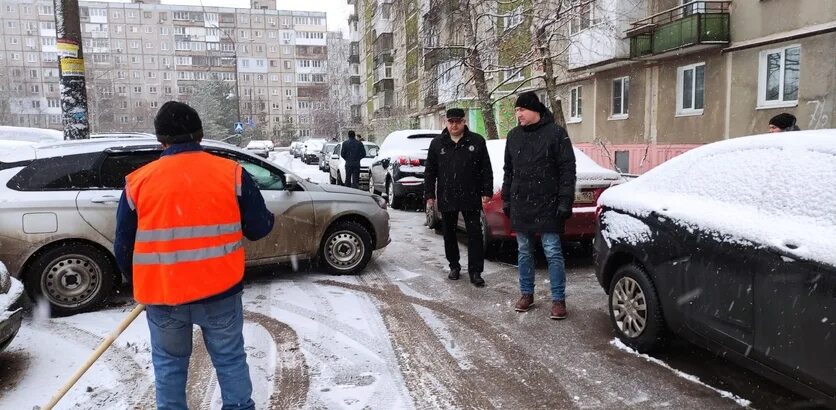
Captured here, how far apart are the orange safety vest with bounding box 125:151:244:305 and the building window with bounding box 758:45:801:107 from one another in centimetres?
1500

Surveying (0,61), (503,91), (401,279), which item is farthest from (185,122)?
(0,61)

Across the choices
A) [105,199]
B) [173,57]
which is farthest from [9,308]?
[173,57]

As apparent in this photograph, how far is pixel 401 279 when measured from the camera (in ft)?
21.5

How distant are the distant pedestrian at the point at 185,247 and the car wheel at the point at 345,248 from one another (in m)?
3.77

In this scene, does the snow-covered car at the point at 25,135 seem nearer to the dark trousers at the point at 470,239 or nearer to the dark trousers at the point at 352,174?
the dark trousers at the point at 352,174

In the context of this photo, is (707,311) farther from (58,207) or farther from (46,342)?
(58,207)

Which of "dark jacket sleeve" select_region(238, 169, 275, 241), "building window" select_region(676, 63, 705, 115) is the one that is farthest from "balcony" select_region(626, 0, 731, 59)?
"dark jacket sleeve" select_region(238, 169, 275, 241)

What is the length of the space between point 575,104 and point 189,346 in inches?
894

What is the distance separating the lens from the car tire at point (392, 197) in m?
12.9

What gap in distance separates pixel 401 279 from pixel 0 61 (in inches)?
3450

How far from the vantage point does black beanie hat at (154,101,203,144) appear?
267cm

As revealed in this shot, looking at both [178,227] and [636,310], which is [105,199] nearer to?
[178,227]

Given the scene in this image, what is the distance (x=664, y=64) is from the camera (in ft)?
60.5

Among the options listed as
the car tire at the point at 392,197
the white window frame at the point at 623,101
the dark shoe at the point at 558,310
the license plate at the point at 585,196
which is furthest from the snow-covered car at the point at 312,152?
the dark shoe at the point at 558,310
